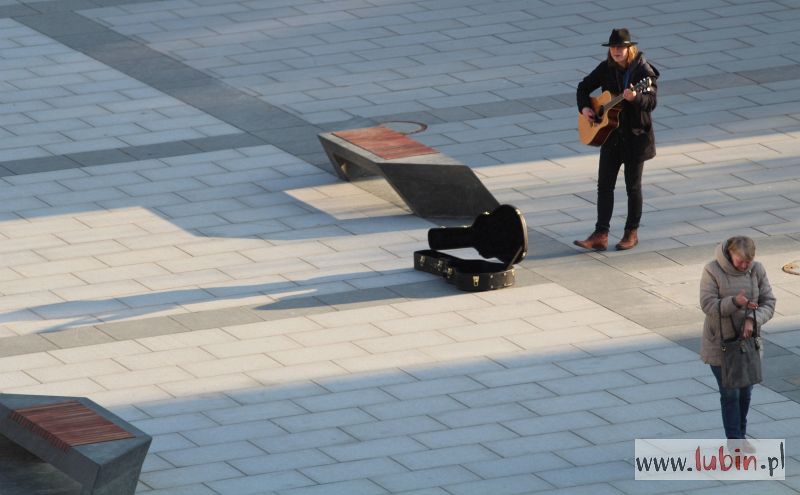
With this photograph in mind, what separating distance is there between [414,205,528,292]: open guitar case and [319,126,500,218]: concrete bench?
3.18ft

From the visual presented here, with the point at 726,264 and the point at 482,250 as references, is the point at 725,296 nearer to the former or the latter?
the point at 726,264

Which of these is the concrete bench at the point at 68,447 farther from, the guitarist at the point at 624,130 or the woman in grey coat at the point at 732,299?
the guitarist at the point at 624,130

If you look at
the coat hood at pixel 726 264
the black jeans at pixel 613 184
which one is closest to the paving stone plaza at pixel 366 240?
the black jeans at pixel 613 184

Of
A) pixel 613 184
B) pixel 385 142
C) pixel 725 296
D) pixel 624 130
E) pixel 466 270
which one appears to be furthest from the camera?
pixel 385 142

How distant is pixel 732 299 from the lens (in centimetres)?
980

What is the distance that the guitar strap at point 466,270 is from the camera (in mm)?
13094

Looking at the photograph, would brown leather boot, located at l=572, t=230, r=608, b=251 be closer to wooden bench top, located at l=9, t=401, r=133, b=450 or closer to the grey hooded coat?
the grey hooded coat

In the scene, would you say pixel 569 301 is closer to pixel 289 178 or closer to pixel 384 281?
pixel 384 281

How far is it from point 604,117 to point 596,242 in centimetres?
102


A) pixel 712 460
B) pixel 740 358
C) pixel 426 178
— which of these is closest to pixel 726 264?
pixel 740 358

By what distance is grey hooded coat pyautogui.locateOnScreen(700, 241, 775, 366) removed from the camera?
9.84 m

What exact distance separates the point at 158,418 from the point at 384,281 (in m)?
2.81

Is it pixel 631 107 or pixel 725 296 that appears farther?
pixel 631 107

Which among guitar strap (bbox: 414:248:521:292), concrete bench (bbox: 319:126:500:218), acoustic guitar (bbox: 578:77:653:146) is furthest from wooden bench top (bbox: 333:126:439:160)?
acoustic guitar (bbox: 578:77:653:146)
